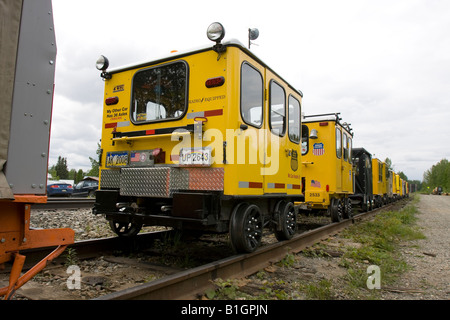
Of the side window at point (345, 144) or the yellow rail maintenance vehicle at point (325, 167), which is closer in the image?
the yellow rail maintenance vehicle at point (325, 167)

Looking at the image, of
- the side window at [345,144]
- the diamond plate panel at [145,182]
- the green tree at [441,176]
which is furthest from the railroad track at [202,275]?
the green tree at [441,176]

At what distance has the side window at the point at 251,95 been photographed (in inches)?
176

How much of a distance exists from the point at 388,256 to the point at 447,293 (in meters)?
1.77

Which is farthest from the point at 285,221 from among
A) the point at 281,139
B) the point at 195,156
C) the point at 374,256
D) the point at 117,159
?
the point at 117,159

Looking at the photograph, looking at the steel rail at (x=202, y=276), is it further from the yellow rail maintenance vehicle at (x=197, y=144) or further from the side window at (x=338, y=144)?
the side window at (x=338, y=144)

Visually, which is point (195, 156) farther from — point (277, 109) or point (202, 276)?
point (277, 109)

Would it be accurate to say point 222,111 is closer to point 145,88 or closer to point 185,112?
point 185,112

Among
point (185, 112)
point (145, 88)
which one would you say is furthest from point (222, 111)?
point (145, 88)

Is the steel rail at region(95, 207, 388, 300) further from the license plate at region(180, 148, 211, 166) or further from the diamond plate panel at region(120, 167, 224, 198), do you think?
the license plate at region(180, 148, 211, 166)

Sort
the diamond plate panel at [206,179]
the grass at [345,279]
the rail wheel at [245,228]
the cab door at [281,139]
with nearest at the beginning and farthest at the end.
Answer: the grass at [345,279]
the diamond plate panel at [206,179]
the rail wheel at [245,228]
the cab door at [281,139]

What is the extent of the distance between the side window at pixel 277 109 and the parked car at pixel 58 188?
57.1 feet

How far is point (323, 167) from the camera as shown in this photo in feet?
31.2

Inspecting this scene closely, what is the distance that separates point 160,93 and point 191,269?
8.93 feet

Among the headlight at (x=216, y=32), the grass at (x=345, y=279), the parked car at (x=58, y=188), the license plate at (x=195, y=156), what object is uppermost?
the headlight at (x=216, y=32)
